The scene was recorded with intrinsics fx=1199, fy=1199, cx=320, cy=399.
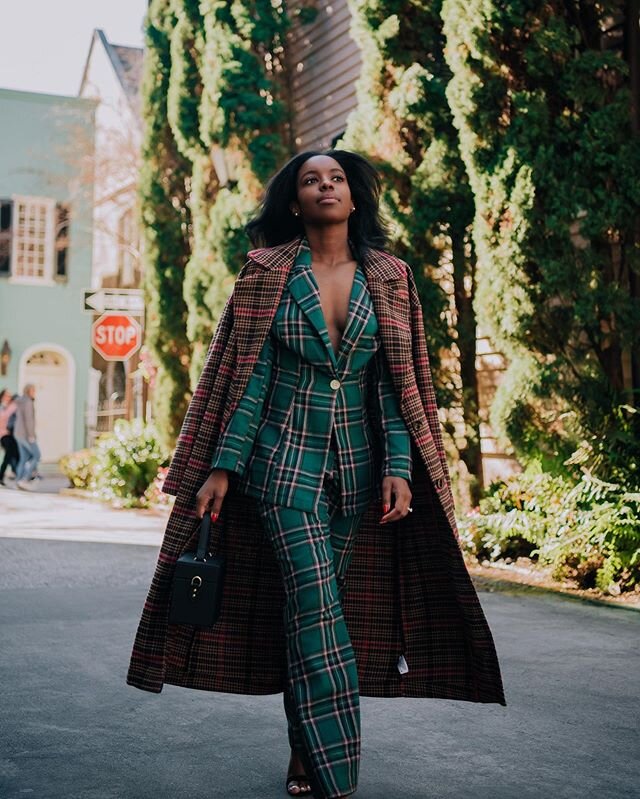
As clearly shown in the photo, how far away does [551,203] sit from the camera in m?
8.43

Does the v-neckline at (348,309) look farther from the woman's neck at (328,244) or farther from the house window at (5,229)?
the house window at (5,229)

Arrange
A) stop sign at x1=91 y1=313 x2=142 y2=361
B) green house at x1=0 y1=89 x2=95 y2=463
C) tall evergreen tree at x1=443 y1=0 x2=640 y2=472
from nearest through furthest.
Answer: tall evergreen tree at x1=443 y1=0 x2=640 y2=472 < stop sign at x1=91 y1=313 x2=142 y2=361 < green house at x1=0 y1=89 x2=95 y2=463

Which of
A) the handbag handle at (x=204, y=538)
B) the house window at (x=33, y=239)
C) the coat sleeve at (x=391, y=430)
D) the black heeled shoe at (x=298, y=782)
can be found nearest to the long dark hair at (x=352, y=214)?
the coat sleeve at (x=391, y=430)

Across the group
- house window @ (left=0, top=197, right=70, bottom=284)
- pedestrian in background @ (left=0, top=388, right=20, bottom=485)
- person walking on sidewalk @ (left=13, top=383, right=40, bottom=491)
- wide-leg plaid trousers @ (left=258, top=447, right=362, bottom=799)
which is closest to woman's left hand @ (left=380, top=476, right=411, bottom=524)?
wide-leg plaid trousers @ (left=258, top=447, right=362, bottom=799)

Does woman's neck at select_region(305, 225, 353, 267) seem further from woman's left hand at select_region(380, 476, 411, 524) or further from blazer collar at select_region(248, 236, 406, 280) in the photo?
woman's left hand at select_region(380, 476, 411, 524)

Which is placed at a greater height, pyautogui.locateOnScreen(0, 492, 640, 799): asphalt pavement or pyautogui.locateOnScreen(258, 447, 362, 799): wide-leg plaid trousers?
pyautogui.locateOnScreen(258, 447, 362, 799): wide-leg plaid trousers

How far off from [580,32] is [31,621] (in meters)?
5.65

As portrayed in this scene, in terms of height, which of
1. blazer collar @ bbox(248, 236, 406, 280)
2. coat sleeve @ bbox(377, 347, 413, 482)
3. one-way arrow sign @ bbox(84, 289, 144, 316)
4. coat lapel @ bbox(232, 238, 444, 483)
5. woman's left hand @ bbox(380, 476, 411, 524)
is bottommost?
woman's left hand @ bbox(380, 476, 411, 524)

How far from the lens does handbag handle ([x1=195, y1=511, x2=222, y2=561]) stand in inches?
142

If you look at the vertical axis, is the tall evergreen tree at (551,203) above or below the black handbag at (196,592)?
above

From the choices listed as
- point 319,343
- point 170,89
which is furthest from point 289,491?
point 170,89

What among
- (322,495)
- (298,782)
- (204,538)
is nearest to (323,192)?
(322,495)

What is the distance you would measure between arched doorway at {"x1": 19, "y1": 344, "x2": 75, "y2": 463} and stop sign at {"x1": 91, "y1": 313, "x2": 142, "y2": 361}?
12.5 m

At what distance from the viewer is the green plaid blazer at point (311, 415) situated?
3566 mm
